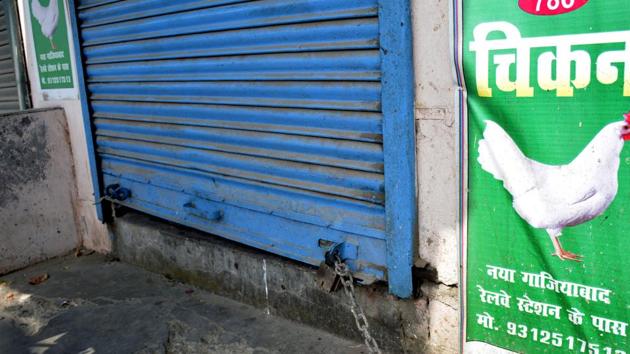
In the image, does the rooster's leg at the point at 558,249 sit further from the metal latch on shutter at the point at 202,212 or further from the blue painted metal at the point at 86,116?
the blue painted metal at the point at 86,116

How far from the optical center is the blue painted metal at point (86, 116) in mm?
5832

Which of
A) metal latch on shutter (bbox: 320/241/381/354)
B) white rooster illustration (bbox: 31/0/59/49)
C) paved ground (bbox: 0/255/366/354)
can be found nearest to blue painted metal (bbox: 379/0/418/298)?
metal latch on shutter (bbox: 320/241/381/354)

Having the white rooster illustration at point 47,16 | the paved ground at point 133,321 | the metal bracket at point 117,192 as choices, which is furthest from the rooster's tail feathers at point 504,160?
the white rooster illustration at point 47,16

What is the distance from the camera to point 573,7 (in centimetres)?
244

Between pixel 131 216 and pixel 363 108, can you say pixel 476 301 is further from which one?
pixel 131 216

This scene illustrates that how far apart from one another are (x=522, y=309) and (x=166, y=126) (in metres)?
3.38

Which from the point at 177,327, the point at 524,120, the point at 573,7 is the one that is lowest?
the point at 177,327

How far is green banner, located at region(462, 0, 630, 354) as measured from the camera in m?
2.45

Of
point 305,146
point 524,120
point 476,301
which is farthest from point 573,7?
point 305,146

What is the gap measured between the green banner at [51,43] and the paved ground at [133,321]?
216cm

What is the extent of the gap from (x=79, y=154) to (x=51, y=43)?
1222mm

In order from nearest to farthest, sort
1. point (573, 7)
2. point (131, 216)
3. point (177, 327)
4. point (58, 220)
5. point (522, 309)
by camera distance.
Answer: point (573, 7) → point (522, 309) → point (177, 327) → point (131, 216) → point (58, 220)

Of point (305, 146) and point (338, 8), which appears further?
point (305, 146)

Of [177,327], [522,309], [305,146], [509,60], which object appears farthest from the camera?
[177,327]
